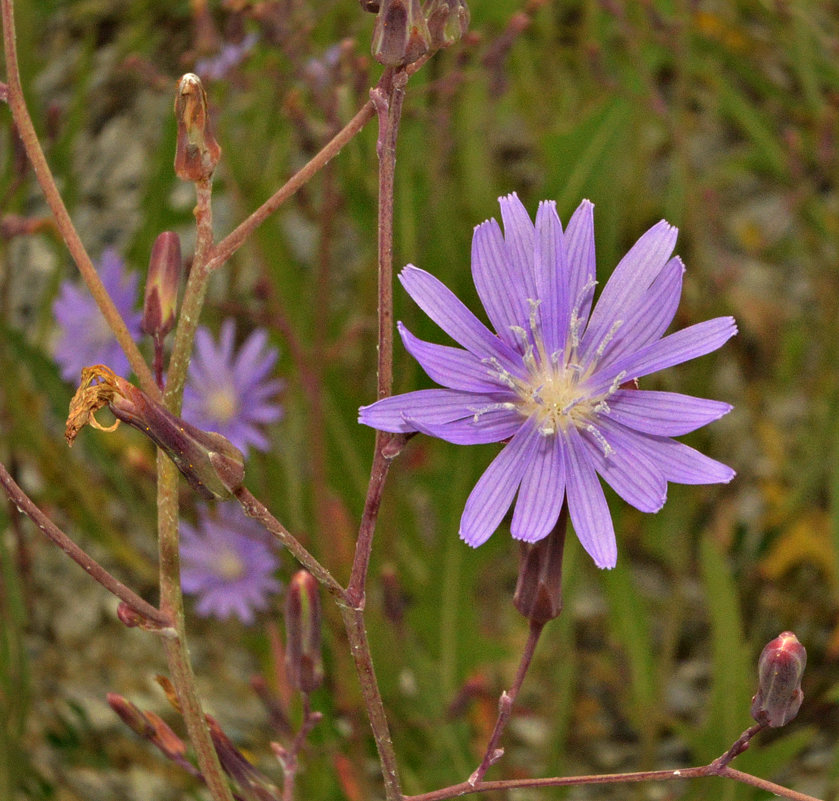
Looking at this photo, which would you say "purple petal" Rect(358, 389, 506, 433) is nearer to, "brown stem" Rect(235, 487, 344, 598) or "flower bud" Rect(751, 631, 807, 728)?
"brown stem" Rect(235, 487, 344, 598)

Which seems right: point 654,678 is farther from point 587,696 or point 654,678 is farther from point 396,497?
point 396,497

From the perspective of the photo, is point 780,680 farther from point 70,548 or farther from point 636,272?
point 70,548

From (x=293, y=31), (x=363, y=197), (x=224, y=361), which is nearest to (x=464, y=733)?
(x=224, y=361)

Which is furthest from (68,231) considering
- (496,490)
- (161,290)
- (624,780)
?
(624,780)

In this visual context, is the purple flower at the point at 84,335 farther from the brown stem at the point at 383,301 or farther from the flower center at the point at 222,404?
the brown stem at the point at 383,301

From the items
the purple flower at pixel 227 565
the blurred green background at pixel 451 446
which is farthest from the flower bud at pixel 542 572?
the purple flower at pixel 227 565

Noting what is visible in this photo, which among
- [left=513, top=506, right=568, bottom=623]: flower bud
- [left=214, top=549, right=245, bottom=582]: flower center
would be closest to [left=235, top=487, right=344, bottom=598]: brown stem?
[left=513, top=506, right=568, bottom=623]: flower bud
